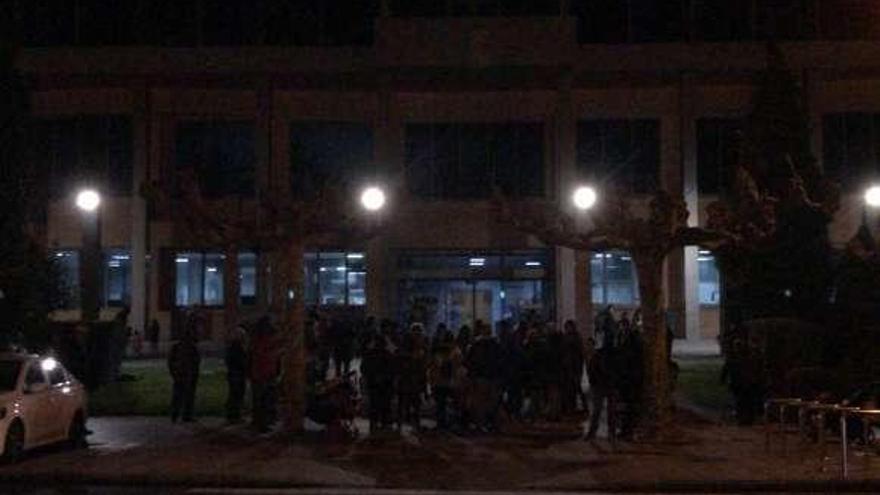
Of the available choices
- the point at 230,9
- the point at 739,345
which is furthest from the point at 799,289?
the point at 230,9

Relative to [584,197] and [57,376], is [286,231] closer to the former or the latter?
[57,376]

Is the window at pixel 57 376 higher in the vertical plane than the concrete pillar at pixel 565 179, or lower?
lower

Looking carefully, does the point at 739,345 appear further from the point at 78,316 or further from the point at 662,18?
the point at 662,18

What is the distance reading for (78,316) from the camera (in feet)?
104

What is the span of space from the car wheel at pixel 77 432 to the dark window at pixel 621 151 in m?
28.6

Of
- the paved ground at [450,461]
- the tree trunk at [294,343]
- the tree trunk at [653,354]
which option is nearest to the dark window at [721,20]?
the paved ground at [450,461]

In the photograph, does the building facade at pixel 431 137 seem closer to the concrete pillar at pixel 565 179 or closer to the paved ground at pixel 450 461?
the concrete pillar at pixel 565 179

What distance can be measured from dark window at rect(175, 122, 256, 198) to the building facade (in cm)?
6

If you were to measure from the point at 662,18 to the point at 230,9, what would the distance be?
51.6ft

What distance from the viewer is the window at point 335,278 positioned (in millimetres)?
46219

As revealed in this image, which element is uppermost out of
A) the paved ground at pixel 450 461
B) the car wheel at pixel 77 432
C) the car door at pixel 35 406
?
the car door at pixel 35 406

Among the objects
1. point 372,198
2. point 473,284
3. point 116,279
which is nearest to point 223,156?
point 116,279

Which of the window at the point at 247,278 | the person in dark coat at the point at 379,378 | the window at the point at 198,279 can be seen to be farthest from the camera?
the window at the point at 198,279

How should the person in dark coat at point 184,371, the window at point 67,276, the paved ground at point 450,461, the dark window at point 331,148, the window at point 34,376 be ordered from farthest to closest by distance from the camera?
the dark window at point 331,148 < the window at point 67,276 < the person in dark coat at point 184,371 < the window at point 34,376 < the paved ground at point 450,461
